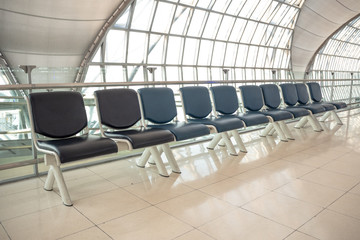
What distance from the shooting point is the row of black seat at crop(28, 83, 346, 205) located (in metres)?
2.36

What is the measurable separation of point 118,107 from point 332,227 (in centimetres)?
215

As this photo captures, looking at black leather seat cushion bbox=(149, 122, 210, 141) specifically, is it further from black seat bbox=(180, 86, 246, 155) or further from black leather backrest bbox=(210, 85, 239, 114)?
black leather backrest bbox=(210, 85, 239, 114)

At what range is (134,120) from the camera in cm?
312

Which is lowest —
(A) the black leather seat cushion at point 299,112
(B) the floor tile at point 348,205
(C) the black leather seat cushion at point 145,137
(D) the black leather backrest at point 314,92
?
(B) the floor tile at point 348,205

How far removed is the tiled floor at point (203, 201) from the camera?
1.84 m

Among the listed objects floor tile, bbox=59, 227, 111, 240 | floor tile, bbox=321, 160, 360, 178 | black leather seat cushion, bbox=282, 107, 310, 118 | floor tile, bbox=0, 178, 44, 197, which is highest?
black leather seat cushion, bbox=282, 107, 310, 118

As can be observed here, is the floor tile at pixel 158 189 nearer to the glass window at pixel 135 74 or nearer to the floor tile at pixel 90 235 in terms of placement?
the floor tile at pixel 90 235

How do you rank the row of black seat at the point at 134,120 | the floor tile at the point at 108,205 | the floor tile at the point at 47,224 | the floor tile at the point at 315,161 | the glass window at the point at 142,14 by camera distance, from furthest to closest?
the glass window at the point at 142,14
the floor tile at the point at 315,161
the row of black seat at the point at 134,120
the floor tile at the point at 108,205
the floor tile at the point at 47,224

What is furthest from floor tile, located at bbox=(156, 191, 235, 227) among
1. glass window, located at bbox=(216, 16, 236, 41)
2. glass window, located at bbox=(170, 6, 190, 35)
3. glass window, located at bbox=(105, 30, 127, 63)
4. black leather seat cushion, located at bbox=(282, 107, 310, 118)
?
glass window, located at bbox=(216, 16, 236, 41)

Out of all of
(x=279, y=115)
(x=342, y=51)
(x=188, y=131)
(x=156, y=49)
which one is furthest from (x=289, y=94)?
(x=342, y=51)

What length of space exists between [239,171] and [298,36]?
19539 millimetres

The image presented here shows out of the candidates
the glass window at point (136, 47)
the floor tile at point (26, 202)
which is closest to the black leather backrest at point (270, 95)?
the floor tile at point (26, 202)

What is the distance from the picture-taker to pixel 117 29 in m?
11.5

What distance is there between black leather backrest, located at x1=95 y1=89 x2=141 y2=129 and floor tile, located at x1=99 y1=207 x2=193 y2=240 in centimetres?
113
